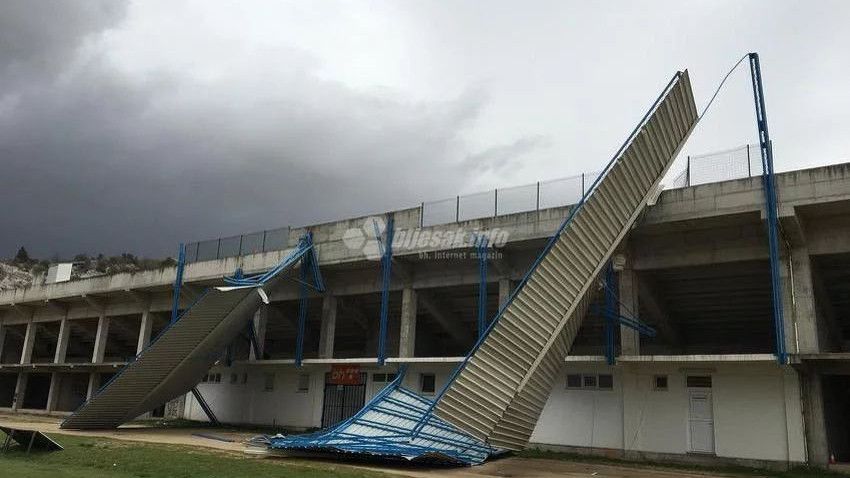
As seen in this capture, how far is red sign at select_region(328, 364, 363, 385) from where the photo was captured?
30078 mm

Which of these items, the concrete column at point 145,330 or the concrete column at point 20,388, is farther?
the concrete column at point 20,388

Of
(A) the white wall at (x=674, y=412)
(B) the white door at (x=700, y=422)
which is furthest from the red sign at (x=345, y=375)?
(B) the white door at (x=700, y=422)

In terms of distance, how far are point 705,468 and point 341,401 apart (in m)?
16.4

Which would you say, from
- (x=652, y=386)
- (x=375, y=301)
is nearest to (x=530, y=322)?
(x=652, y=386)

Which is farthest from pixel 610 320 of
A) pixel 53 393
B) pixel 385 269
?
pixel 53 393

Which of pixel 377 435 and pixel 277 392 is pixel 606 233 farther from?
pixel 277 392

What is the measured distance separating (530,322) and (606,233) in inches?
144

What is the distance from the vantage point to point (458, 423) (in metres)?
17.8

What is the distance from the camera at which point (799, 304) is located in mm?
20453

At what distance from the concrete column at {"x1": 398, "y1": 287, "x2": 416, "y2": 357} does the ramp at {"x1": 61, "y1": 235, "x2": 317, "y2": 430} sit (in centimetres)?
543

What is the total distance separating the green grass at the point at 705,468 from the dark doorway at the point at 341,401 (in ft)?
31.0

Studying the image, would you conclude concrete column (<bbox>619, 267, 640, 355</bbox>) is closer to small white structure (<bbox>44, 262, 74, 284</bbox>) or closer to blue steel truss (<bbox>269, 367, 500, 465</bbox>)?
blue steel truss (<bbox>269, 367, 500, 465</bbox>)

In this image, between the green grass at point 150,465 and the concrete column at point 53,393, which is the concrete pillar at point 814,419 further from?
the concrete column at point 53,393

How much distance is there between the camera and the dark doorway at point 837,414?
22.2m
